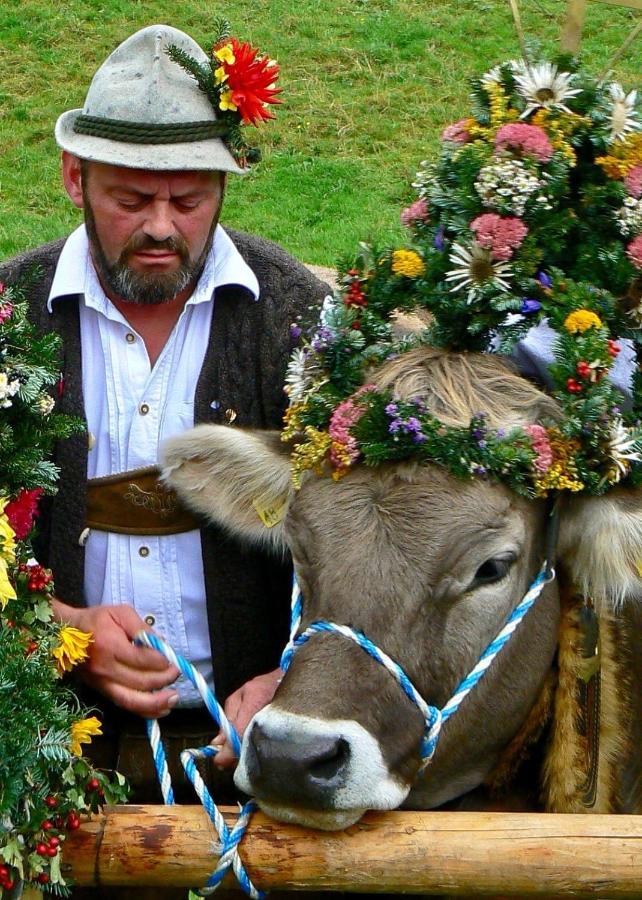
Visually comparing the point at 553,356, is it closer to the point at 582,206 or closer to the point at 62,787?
the point at 582,206

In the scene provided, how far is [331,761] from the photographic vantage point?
2.98 metres

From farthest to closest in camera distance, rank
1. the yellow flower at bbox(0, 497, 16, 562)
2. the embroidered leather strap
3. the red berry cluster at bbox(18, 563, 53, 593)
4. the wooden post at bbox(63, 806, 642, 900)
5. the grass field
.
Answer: the grass field
the embroidered leather strap
the red berry cluster at bbox(18, 563, 53, 593)
the yellow flower at bbox(0, 497, 16, 562)
the wooden post at bbox(63, 806, 642, 900)

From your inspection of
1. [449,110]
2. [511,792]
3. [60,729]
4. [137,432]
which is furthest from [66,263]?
[449,110]

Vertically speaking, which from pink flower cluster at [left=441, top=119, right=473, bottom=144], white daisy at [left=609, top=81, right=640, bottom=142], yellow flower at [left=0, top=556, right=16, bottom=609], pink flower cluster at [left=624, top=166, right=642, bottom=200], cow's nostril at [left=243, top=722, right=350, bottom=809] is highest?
white daisy at [left=609, top=81, right=640, bottom=142]

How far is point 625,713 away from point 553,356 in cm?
114

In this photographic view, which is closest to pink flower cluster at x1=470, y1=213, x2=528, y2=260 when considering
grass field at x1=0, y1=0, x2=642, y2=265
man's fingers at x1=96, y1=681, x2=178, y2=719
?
man's fingers at x1=96, y1=681, x2=178, y2=719

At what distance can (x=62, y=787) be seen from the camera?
311 cm

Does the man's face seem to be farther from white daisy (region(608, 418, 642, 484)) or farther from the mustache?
white daisy (region(608, 418, 642, 484))

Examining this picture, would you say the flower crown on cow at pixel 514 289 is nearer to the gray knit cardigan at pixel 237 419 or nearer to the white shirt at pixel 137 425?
the gray knit cardigan at pixel 237 419

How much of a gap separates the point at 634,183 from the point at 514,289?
47cm

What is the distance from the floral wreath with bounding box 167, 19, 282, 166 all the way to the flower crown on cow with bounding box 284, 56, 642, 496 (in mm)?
731

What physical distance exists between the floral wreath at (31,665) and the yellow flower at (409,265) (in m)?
1.05

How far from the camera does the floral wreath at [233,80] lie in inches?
169

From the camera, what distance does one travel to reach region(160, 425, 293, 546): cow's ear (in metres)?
4.02
